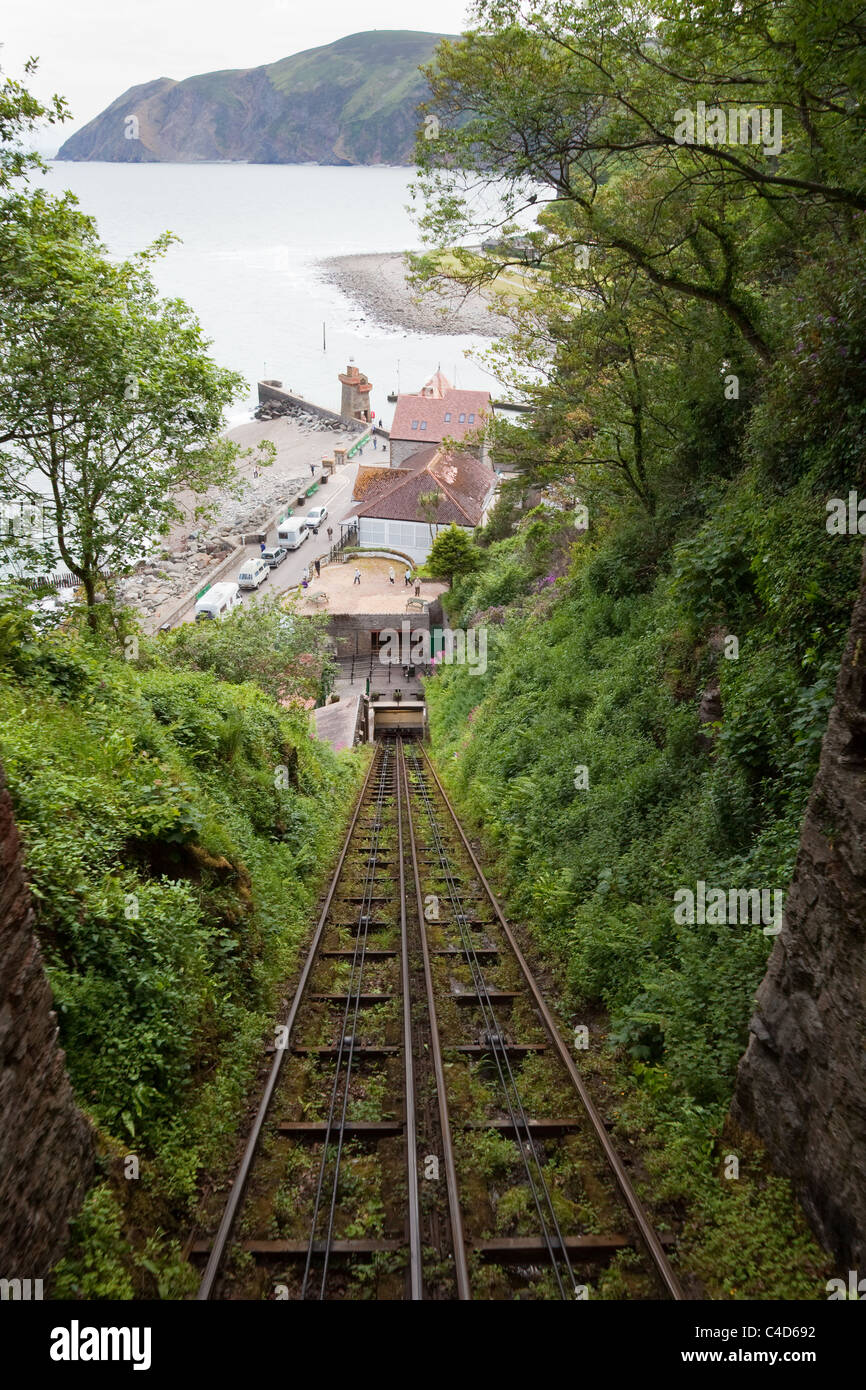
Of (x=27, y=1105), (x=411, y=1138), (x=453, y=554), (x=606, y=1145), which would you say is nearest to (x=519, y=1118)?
(x=606, y=1145)

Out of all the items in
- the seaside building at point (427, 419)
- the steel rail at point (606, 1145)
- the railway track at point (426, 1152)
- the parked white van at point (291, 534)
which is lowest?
the railway track at point (426, 1152)

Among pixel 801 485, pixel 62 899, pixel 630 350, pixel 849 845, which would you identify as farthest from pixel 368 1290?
pixel 630 350

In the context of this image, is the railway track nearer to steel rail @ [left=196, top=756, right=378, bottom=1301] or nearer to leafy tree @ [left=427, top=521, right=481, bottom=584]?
steel rail @ [left=196, top=756, right=378, bottom=1301]

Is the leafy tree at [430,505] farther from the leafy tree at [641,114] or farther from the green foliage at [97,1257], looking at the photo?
the green foliage at [97,1257]

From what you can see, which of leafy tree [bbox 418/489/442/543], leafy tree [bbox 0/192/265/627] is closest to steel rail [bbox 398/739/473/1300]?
leafy tree [bbox 0/192/265/627]

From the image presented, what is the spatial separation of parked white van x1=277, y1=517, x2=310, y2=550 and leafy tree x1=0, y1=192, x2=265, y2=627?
142ft

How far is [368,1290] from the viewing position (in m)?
6.31

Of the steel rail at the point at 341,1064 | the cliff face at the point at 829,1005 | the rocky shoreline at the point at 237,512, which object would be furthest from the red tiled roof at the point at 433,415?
the cliff face at the point at 829,1005

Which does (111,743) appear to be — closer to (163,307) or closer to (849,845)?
(849,845)

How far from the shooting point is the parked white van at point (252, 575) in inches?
2004

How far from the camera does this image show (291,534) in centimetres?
5834

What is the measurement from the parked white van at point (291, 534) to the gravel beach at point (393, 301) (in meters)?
55.8

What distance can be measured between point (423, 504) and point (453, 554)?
13.4 metres
